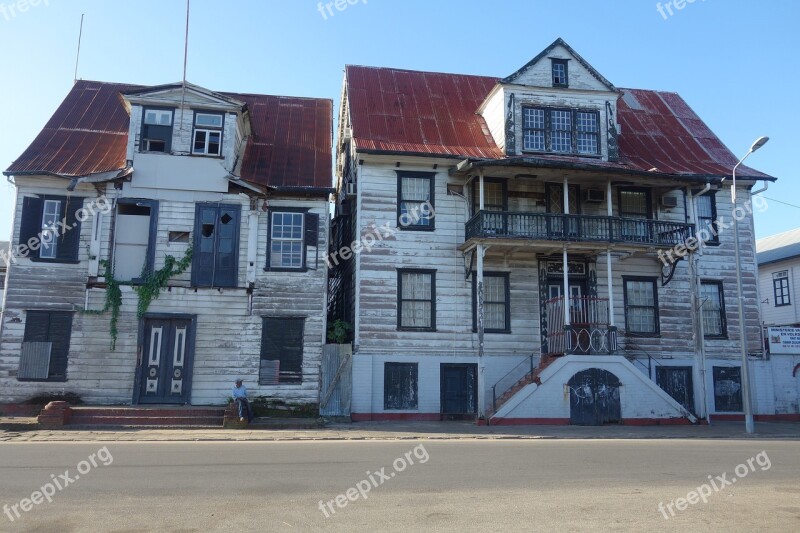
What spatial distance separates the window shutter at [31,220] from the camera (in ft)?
64.1

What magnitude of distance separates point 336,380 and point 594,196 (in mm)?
10976

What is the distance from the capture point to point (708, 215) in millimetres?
23844

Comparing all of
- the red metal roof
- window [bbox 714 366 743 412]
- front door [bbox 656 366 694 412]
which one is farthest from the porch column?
window [bbox 714 366 743 412]

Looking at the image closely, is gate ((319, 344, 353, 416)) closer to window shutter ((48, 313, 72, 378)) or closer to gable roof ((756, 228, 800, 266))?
window shutter ((48, 313, 72, 378))

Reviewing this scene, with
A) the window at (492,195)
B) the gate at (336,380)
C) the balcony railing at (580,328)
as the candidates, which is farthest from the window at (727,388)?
the gate at (336,380)

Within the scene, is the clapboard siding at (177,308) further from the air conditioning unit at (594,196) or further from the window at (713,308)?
the window at (713,308)

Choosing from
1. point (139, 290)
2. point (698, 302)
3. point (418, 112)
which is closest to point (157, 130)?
point (139, 290)

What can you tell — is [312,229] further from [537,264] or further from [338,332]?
[537,264]

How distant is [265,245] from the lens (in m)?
20.5

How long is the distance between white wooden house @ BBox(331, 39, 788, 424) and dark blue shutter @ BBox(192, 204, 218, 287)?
178 inches

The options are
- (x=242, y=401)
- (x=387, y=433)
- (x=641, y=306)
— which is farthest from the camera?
(x=641, y=306)

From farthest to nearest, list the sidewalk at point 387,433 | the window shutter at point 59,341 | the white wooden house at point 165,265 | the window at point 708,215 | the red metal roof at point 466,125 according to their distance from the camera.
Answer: the window at point 708,215 < the red metal roof at point 466,125 < the white wooden house at point 165,265 < the window shutter at point 59,341 < the sidewalk at point 387,433

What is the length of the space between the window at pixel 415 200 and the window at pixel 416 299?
159cm

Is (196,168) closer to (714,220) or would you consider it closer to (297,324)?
(297,324)
